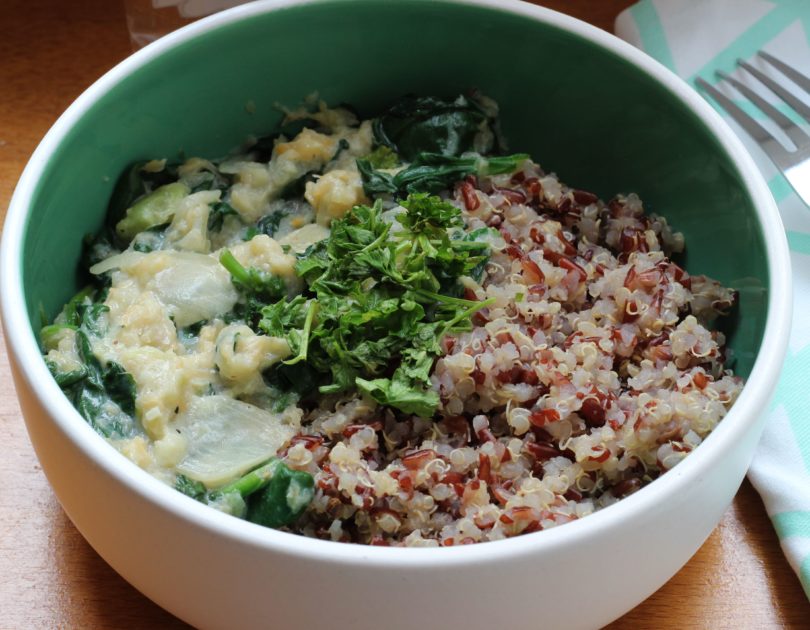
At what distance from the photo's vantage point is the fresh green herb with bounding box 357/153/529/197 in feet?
7.34

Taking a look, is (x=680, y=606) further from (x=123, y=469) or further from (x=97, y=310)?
(x=97, y=310)

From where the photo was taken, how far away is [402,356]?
1.89 meters

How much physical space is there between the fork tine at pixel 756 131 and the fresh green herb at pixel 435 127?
2.10 feet

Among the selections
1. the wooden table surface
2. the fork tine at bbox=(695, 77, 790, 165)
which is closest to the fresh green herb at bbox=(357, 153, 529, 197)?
the fork tine at bbox=(695, 77, 790, 165)

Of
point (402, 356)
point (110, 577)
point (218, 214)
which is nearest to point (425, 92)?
point (218, 214)

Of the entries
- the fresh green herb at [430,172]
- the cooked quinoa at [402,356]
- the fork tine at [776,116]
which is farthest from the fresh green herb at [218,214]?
the fork tine at [776,116]

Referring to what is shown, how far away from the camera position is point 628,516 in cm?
148

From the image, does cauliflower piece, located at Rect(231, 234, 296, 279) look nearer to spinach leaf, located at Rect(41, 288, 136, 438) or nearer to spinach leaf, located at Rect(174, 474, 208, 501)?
spinach leaf, located at Rect(41, 288, 136, 438)

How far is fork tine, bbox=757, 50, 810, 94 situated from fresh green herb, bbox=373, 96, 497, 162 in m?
0.81

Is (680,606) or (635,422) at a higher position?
(635,422)

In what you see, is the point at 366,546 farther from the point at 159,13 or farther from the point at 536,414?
the point at 159,13

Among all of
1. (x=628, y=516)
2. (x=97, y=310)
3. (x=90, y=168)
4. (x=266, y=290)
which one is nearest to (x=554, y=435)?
(x=628, y=516)

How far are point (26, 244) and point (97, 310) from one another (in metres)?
0.20

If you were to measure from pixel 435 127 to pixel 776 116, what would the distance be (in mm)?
855
